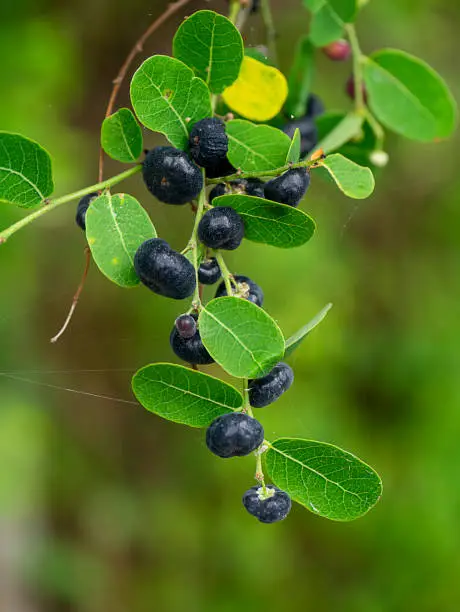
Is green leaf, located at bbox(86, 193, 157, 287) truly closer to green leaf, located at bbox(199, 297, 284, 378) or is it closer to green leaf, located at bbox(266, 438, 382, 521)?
green leaf, located at bbox(199, 297, 284, 378)

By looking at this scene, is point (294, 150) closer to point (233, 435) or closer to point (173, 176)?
point (173, 176)

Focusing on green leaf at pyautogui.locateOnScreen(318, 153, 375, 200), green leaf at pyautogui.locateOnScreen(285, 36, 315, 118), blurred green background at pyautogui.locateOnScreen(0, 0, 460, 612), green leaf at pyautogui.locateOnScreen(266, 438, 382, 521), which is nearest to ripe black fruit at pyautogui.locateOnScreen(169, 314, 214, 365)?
green leaf at pyautogui.locateOnScreen(266, 438, 382, 521)

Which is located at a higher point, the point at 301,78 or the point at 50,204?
the point at 301,78

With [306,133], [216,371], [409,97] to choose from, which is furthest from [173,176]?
[216,371]

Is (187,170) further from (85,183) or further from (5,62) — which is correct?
(85,183)

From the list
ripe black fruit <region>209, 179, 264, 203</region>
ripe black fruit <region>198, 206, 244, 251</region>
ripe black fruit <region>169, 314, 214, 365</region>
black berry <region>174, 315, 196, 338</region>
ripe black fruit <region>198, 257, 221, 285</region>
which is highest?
ripe black fruit <region>209, 179, 264, 203</region>

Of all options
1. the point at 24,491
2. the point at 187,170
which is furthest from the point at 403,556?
the point at 187,170
